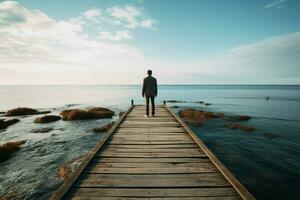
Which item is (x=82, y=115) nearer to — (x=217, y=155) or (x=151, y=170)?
(x=217, y=155)

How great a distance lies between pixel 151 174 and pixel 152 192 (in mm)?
767

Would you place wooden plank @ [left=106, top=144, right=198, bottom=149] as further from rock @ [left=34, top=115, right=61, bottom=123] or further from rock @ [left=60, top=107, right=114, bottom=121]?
rock @ [left=34, top=115, right=61, bottom=123]

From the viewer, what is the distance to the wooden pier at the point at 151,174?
4027 millimetres

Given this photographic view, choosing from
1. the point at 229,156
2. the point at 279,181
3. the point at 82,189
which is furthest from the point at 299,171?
the point at 82,189

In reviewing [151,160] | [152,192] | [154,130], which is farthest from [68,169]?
[152,192]

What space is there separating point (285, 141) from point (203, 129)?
750 centimetres

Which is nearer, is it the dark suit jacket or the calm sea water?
the calm sea water

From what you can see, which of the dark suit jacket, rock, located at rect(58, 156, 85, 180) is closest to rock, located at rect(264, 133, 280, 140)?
the dark suit jacket

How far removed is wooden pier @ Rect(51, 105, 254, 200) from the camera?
4.03m

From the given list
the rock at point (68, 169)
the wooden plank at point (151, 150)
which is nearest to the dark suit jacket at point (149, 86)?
the wooden plank at point (151, 150)

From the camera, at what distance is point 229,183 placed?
14.5ft

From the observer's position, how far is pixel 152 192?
409cm

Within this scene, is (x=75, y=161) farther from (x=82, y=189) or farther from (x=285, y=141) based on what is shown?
(x=285, y=141)

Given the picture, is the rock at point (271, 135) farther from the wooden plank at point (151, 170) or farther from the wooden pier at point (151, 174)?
the wooden plank at point (151, 170)
